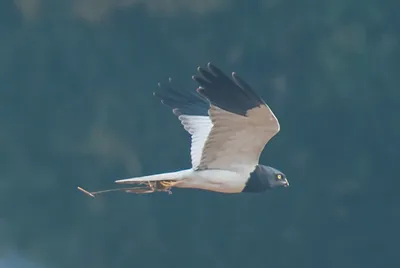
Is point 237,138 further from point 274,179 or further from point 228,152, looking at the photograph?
point 274,179

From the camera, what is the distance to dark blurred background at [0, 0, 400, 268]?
907 centimetres

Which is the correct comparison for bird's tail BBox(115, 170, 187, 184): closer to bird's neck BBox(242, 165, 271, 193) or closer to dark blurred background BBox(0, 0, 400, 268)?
bird's neck BBox(242, 165, 271, 193)

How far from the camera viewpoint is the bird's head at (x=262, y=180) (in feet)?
20.0

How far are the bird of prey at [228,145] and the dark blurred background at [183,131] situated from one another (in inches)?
106

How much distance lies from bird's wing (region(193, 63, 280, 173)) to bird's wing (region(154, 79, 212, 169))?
1.67 feet

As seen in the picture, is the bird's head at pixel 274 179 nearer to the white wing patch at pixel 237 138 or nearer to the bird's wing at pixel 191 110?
the white wing patch at pixel 237 138

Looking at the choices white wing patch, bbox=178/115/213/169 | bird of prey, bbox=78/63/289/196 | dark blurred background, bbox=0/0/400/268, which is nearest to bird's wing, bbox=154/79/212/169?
white wing patch, bbox=178/115/213/169

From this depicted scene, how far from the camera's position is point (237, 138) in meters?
5.89

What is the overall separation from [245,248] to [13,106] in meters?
1.97

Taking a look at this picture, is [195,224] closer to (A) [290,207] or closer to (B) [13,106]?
(A) [290,207]

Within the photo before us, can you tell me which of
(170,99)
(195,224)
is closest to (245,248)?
(195,224)

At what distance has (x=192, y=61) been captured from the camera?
9.34 meters

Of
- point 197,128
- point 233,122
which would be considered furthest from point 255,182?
point 197,128

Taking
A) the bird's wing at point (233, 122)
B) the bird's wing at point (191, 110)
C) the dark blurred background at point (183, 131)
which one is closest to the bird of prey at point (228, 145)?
the bird's wing at point (233, 122)
